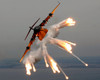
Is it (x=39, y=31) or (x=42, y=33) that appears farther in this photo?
(x=42, y=33)

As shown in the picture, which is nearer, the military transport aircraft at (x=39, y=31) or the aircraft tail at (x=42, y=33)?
the military transport aircraft at (x=39, y=31)

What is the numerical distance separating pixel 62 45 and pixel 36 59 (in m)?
14.5

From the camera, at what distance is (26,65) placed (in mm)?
91750

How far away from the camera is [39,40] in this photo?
89938 mm

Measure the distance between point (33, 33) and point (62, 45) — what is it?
12.3 metres

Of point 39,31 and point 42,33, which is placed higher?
point 39,31

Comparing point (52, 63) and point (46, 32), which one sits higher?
point (46, 32)

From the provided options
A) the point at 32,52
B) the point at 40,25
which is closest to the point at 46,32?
the point at 40,25

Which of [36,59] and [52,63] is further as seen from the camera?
[36,59]

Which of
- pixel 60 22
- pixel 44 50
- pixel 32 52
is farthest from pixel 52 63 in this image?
pixel 60 22

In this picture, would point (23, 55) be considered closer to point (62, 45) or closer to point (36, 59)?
point (36, 59)

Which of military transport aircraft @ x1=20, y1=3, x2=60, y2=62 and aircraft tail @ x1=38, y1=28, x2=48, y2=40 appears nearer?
military transport aircraft @ x1=20, y1=3, x2=60, y2=62

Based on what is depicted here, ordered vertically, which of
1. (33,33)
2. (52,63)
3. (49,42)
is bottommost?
(52,63)

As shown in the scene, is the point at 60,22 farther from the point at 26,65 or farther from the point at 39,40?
the point at 26,65
